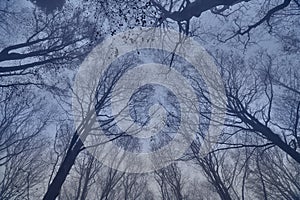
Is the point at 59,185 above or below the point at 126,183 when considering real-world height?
below

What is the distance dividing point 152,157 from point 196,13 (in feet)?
39.6

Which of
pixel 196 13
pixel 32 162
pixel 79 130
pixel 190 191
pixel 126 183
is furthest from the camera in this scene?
pixel 190 191

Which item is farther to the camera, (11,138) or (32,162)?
(32,162)

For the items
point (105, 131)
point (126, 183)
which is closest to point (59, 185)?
point (105, 131)

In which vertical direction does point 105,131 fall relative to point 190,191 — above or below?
below

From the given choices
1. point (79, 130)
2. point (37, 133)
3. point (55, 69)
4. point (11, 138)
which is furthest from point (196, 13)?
point (11, 138)

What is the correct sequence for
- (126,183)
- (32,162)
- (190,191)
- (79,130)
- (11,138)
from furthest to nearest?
(190,191)
(126,183)
(32,162)
(11,138)
(79,130)

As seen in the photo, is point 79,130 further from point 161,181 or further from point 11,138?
point 161,181

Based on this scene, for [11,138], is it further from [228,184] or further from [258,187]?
[258,187]

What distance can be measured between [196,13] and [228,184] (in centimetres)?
1403

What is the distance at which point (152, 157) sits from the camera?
15.5 metres

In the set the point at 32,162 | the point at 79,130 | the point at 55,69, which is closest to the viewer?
the point at 55,69

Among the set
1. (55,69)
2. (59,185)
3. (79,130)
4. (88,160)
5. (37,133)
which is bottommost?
(59,185)

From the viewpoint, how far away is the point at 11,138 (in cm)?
1435
